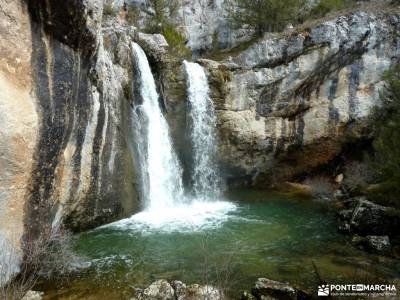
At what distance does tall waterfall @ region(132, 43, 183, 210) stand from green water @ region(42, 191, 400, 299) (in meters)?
2.84

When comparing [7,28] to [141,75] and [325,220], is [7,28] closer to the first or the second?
[141,75]

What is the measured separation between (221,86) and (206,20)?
11.0 meters

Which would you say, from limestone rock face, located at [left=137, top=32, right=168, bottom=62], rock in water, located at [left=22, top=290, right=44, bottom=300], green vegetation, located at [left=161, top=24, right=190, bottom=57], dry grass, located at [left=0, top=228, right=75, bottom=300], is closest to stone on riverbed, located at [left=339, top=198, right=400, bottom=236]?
dry grass, located at [left=0, top=228, right=75, bottom=300]

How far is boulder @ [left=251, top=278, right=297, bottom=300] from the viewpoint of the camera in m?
7.06

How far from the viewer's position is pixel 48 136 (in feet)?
27.1

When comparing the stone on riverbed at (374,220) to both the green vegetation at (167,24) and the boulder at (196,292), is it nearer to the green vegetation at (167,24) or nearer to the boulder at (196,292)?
the boulder at (196,292)

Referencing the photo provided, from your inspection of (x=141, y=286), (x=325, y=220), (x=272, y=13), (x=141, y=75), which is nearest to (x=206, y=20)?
(x=272, y=13)

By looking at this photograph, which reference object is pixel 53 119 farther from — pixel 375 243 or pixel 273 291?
pixel 375 243

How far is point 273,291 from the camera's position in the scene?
7.13 metres

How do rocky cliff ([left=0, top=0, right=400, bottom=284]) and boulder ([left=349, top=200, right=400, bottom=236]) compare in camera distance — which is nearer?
rocky cliff ([left=0, top=0, right=400, bottom=284])
